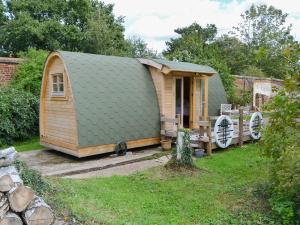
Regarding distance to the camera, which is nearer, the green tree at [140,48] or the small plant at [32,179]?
the small plant at [32,179]

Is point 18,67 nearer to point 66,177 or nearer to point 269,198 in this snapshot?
point 66,177

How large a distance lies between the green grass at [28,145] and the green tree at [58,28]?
31.1ft

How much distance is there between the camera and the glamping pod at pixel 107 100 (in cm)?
800

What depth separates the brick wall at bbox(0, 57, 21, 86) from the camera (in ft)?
37.8

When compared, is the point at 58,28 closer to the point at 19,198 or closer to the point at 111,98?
the point at 111,98

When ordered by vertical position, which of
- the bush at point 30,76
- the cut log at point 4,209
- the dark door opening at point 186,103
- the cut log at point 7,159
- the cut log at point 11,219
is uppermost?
the bush at point 30,76

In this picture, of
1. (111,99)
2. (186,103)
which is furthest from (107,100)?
(186,103)

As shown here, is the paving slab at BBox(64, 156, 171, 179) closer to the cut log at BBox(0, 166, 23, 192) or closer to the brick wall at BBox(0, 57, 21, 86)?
the cut log at BBox(0, 166, 23, 192)

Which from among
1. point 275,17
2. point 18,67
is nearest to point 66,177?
point 18,67

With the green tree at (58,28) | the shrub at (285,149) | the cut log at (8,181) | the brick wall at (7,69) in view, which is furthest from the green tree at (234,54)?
the cut log at (8,181)

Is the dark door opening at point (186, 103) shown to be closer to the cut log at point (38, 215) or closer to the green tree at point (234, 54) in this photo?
the cut log at point (38, 215)

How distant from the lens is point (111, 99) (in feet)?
28.3

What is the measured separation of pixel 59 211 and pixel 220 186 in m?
3.04

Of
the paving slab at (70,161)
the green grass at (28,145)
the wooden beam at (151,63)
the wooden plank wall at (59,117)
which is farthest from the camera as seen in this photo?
the green grass at (28,145)
